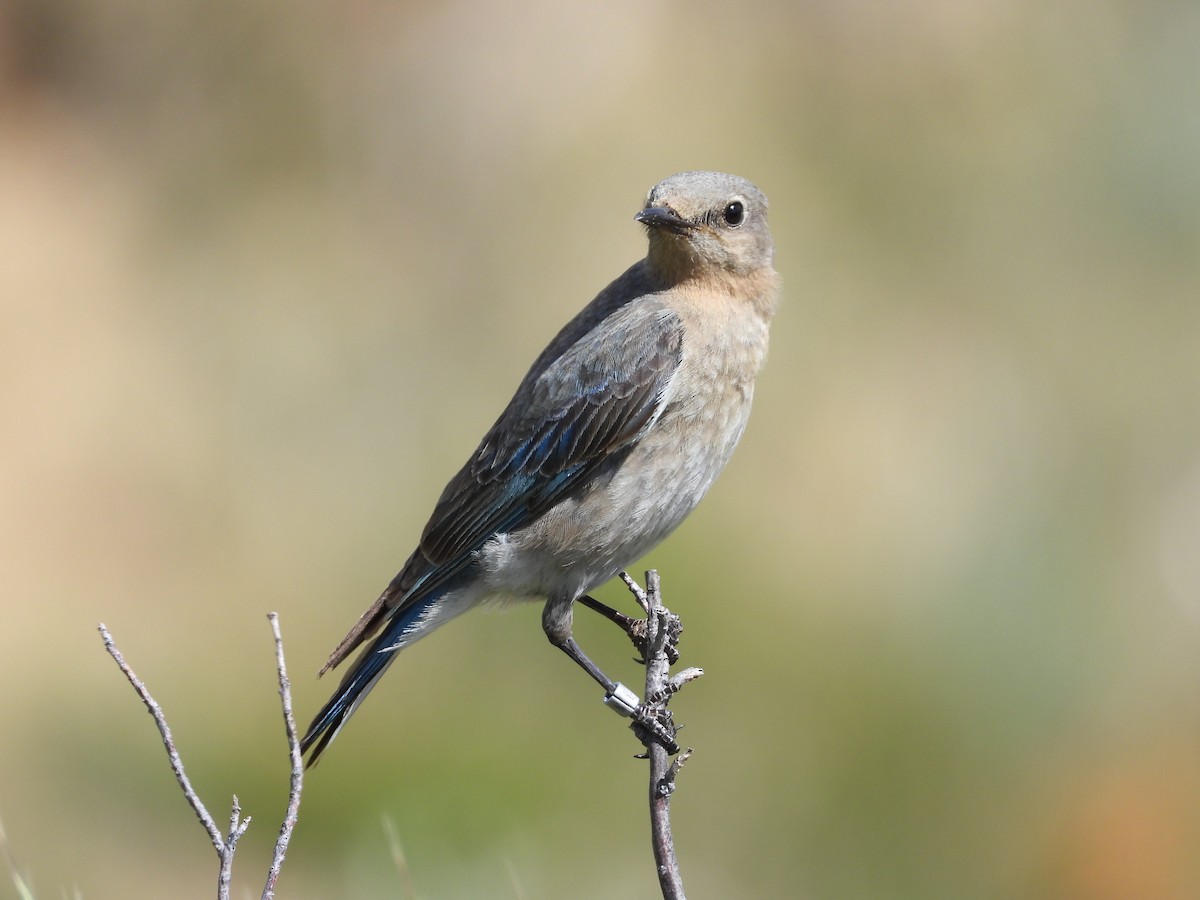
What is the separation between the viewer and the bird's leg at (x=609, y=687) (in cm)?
436

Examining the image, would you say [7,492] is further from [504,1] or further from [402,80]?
[504,1]

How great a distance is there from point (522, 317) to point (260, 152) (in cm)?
229

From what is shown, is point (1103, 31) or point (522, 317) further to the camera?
point (1103, 31)

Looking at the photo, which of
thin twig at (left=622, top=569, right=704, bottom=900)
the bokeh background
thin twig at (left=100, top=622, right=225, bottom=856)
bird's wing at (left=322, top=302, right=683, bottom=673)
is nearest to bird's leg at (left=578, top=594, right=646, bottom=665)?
thin twig at (left=622, top=569, right=704, bottom=900)

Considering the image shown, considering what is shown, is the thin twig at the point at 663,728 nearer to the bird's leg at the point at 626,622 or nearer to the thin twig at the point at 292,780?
the bird's leg at the point at 626,622

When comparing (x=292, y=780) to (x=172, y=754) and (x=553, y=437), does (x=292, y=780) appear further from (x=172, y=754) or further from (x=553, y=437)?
(x=553, y=437)

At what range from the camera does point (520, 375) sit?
925cm

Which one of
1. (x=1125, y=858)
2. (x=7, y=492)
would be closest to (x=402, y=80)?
(x=7, y=492)

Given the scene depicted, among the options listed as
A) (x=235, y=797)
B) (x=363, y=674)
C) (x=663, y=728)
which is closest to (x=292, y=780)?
(x=235, y=797)

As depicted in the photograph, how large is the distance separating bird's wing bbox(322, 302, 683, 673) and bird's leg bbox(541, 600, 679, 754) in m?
0.33

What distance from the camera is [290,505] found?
29.6 feet

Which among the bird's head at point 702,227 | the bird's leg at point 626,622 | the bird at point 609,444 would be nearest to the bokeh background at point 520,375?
the bird's leg at point 626,622

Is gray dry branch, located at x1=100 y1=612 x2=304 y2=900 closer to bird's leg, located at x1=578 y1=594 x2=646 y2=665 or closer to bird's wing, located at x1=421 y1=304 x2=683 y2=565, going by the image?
bird's wing, located at x1=421 y1=304 x2=683 y2=565

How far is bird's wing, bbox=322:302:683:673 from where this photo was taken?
188 inches
